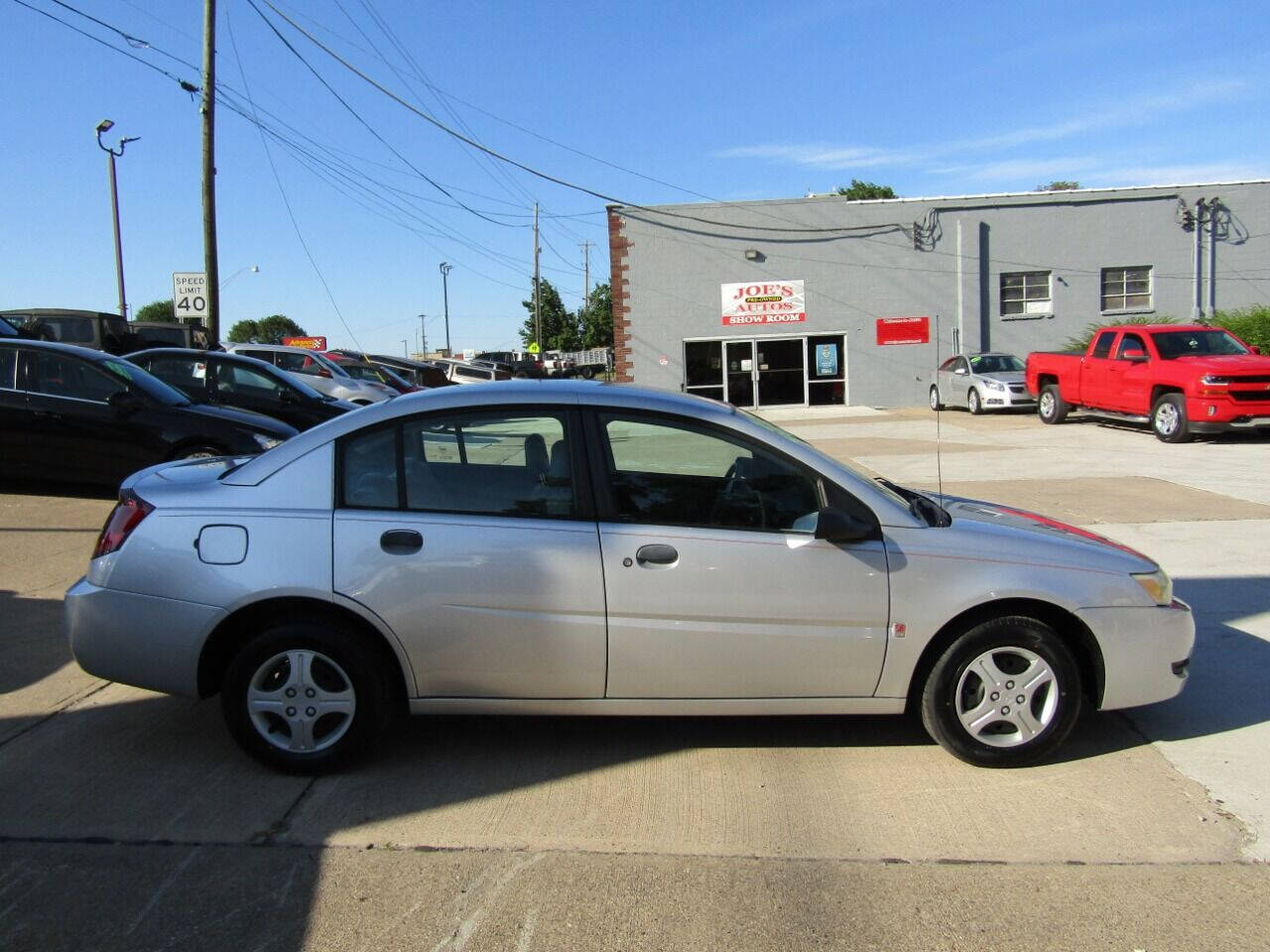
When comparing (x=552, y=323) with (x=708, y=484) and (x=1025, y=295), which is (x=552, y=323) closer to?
(x=1025, y=295)

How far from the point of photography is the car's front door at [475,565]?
414 cm

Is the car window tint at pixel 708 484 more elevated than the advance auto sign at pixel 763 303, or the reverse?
the advance auto sign at pixel 763 303

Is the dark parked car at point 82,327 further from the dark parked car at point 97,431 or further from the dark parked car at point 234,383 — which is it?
the dark parked car at point 97,431

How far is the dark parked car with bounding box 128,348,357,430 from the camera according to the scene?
42.5ft

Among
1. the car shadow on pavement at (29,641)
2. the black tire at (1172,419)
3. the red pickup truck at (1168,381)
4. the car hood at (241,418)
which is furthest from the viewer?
the black tire at (1172,419)

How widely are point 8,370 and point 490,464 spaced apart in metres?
7.74

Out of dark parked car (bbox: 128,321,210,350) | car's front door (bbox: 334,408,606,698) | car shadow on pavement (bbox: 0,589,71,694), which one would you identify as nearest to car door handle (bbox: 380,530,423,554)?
car's front door (bbox: 334,408,606,698)

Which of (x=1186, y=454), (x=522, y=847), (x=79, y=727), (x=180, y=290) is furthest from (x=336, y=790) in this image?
(x=180, y=290)

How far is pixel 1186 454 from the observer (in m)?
15.2

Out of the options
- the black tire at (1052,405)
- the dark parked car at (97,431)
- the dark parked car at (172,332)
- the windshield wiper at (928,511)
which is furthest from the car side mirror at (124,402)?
the dark parked car at (172,332)

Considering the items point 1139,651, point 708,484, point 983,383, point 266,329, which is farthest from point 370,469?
point 266,329

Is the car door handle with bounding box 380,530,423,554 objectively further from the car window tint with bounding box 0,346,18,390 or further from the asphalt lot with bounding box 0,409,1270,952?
the car window tint with bounding box 0,346,18,390

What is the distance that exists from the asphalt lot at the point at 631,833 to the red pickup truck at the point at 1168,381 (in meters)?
11.8

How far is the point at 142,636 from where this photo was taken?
4.25 meters
